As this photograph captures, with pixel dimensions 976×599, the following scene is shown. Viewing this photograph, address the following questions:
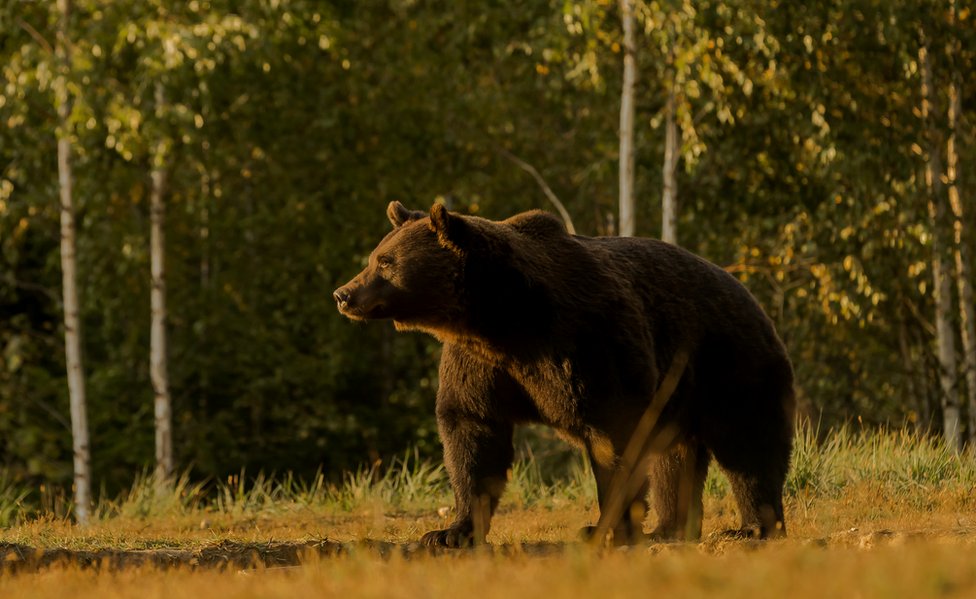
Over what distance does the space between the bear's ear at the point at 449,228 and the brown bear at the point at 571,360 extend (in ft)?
0.03

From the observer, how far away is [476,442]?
7.63m

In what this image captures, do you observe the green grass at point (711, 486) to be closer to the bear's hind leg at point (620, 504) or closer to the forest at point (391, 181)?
the bear's hind leg at point (620, 504)

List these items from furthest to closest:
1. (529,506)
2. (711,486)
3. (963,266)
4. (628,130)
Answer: (963,266), (628,130), (529,506), (711,486)

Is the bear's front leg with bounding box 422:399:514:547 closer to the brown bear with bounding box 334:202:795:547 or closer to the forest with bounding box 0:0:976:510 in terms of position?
the brown bear with bounding box 334:202:795:547

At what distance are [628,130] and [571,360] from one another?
9.31m

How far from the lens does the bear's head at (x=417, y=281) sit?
25.1 ft

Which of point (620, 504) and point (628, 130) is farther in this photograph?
point (628, 130)

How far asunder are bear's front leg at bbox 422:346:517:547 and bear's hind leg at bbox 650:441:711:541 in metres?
1.28

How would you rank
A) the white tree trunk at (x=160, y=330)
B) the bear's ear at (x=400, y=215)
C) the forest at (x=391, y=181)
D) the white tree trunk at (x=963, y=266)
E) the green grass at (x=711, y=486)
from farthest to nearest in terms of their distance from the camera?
the white tree trunk at (x=160, y=330) < the white tree trunk at (x=963, y=266) < the forest at (x=391, y=181) < the green grass at (x=711, y=486) < the bear's ear at (x=400, y=215)

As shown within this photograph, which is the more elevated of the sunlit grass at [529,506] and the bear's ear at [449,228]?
the bear's ear at [449,228]

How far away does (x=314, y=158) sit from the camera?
23797mm

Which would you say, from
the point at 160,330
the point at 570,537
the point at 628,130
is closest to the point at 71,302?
the point at 160,330

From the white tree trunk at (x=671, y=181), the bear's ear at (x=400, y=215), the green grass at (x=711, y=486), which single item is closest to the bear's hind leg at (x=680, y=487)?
the green grass at (x=711, y=486)

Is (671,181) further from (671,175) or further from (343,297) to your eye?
(343,297)
